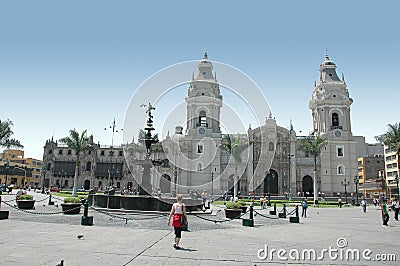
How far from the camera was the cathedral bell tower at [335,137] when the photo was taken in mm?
58750

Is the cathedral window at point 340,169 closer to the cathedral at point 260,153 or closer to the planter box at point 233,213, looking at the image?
the cathedral at point 260,153

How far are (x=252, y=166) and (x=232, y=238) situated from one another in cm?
4855

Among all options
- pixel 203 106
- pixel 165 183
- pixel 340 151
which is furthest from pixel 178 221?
pixel 340 151

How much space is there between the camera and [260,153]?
60719mm

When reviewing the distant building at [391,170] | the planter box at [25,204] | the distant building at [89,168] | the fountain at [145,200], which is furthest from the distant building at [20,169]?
the distant building at [391,170]

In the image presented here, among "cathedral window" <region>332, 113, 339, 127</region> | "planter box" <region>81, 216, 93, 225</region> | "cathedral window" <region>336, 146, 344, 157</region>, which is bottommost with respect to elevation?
"planter box" <region>81, 216, 93, 225</region>

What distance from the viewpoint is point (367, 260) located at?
8484 millimetres

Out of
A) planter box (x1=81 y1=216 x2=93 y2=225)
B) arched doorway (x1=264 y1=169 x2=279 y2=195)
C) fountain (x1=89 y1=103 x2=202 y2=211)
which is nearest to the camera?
planter box (x1=81 y1=216 x2=93 y2=225)

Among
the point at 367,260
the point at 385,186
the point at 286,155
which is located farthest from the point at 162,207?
the point at 385,186

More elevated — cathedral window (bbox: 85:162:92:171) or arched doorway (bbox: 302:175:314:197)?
cathedral window (bbox: 85:162:92:171)

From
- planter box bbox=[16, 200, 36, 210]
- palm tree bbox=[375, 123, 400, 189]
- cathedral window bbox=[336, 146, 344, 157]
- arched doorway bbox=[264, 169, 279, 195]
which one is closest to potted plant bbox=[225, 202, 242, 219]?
planter box bbox=[16, 200, 36, 210]

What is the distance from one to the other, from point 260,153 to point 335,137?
1350 centimetres

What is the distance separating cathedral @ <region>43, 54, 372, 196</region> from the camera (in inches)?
2285

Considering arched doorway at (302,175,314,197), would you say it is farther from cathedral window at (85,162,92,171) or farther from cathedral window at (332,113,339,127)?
cathedral window at (85,162,92,171)
